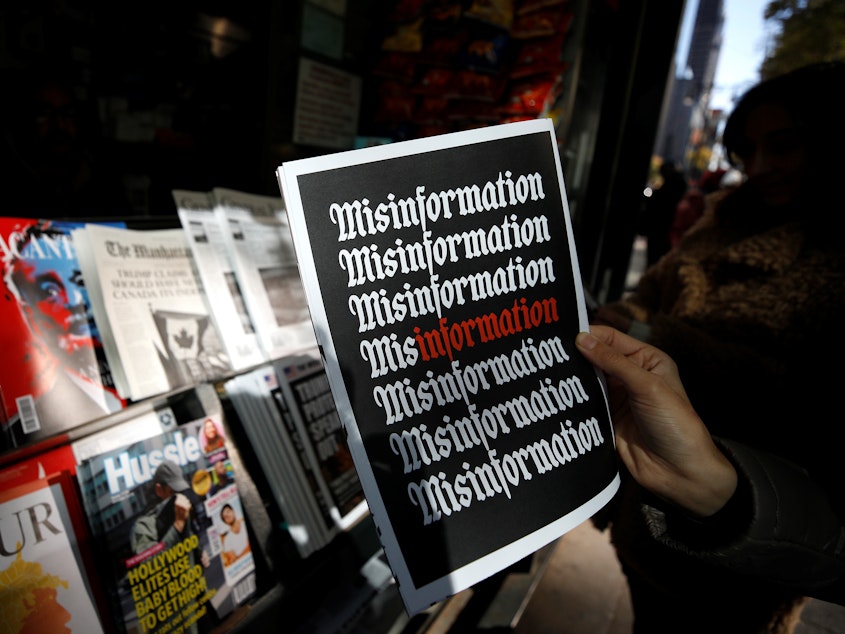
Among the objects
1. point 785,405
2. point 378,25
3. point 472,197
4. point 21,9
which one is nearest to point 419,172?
point 472,197

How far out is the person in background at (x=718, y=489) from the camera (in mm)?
709

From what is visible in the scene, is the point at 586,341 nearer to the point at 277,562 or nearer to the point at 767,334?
the point at 767,334

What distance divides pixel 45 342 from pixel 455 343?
758 millimetres

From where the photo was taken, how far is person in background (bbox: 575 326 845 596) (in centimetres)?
71

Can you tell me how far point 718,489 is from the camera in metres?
0.74

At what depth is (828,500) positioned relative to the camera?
2.61ft

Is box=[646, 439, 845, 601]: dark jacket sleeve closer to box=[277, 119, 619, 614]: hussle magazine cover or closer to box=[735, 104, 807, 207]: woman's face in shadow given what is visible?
box=[277, 119, 619, 614]: hussle magazine cover

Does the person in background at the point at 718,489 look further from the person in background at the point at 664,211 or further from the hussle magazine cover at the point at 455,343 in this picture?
the person in background at the point at 664,211

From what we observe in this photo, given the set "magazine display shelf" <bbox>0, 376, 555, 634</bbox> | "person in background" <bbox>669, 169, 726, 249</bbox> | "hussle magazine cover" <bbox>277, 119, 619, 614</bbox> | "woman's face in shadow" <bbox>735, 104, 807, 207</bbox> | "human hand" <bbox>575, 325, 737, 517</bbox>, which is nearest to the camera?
"hussle magazine cover" <bbox>277, 119, 619, 614</bbox>

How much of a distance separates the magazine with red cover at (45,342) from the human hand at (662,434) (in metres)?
0.89

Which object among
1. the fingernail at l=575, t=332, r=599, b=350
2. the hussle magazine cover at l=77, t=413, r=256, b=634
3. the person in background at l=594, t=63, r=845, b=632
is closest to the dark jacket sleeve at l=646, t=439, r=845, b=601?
the person in background at l=594, t=63, r=845, b=632

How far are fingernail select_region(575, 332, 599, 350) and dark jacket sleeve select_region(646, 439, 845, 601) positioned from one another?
0.32 m

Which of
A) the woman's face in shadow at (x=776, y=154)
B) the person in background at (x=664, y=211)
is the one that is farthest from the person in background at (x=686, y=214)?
the woman's face in shadow at (x=776, y=154)

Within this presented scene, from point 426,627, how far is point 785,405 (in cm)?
126
